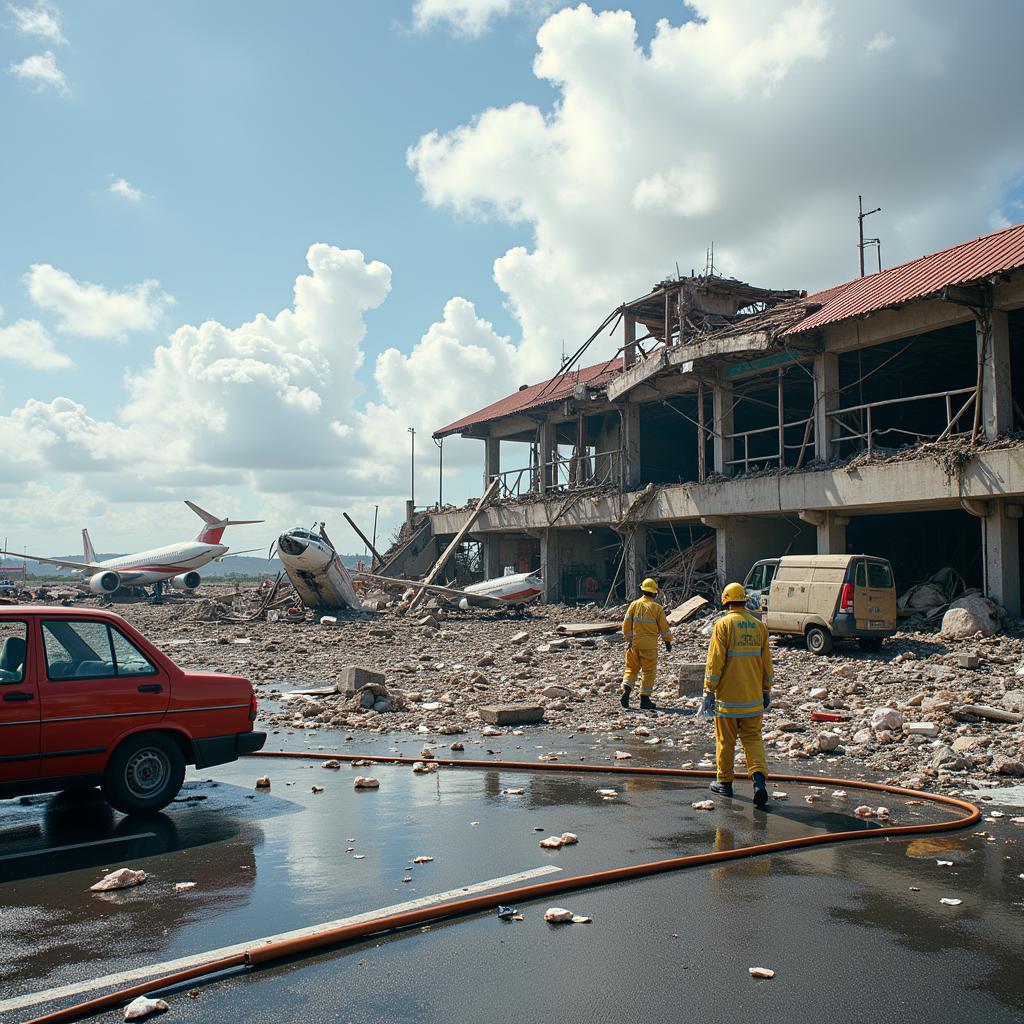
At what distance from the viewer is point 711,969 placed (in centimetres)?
427

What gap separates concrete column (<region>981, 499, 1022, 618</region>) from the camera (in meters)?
17.1

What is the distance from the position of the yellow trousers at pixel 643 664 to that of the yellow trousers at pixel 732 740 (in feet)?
14.2

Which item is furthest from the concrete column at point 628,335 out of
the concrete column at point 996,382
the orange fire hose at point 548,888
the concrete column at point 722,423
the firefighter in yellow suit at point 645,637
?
the orange fire hose at point 548,888

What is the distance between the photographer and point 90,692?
6.91m

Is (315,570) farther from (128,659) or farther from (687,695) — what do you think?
(128,659)

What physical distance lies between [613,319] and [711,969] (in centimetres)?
2482

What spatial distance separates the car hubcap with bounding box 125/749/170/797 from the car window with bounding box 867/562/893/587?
12463 mm

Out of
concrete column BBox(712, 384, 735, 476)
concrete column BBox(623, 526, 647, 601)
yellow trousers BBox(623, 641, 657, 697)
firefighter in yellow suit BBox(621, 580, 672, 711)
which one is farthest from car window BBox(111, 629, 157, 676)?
concrete column BBox(623, 526, 647, 601)

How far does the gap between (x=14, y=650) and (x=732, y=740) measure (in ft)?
19.1

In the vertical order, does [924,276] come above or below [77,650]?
above

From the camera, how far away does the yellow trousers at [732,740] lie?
7.71m

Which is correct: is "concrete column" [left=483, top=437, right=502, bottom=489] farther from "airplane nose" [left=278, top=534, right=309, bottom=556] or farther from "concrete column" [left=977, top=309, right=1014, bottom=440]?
"concrete column" [left=977, top=309, right=1014, bottom=440]

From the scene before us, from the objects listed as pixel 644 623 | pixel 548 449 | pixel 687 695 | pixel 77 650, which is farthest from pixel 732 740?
pixel 548 449

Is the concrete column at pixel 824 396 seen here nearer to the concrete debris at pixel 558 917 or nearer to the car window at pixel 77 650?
the car window at pixel 77 650
